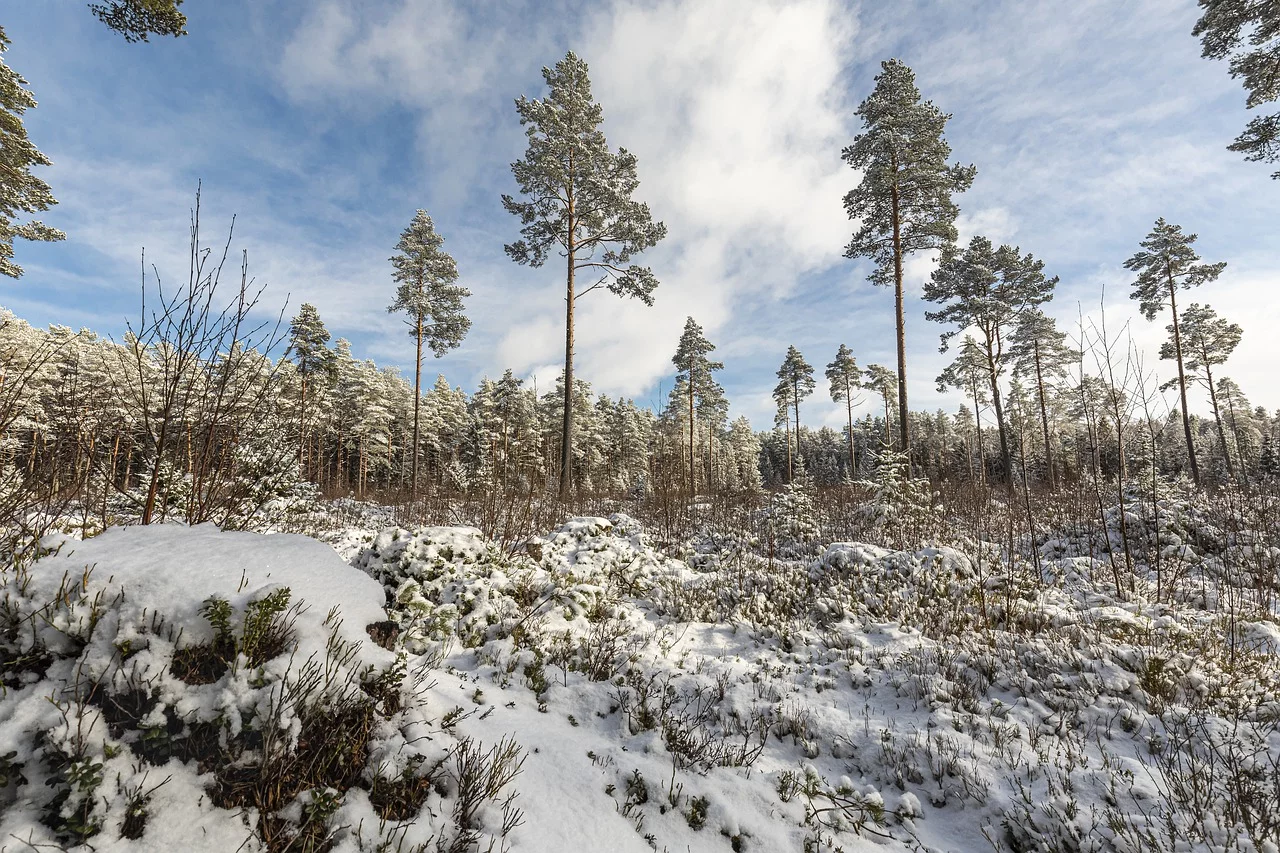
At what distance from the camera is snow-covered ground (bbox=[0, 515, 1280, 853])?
7.40 ft

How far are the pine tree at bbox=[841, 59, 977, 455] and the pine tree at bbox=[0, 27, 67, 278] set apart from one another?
2363cm

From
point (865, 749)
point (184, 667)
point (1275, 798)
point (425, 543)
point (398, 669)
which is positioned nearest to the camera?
point (184, 667)

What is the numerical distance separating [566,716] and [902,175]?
59.2ft

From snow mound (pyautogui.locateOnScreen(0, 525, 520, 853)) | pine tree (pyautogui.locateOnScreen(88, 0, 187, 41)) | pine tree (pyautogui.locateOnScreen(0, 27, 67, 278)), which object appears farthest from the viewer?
pine tree (pyautogui.locateOnScreen(0, 27, 67, 278))

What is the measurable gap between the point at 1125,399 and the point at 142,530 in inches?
433

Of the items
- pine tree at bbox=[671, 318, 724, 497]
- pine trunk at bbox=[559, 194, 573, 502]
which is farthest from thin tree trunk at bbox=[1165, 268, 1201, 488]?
pine trunk at bbox=[559, 194, 573, 502]

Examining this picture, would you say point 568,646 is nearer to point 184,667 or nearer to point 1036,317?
point 184,667

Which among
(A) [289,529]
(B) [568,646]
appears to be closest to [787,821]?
(B) [568,646]

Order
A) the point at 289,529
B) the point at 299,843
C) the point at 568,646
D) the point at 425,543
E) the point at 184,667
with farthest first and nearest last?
the point at 289,529
the point at 425,543
the point at 568,646
the point at 184,667
the point at 299,843

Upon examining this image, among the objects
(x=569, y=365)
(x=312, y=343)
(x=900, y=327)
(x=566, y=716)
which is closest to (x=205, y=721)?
(x=566, y=716)

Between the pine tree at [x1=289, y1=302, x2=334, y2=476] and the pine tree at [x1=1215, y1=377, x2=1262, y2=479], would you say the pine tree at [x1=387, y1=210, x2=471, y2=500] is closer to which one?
the pine tree at [x1=289, y1=302, x2=334, y2=476]

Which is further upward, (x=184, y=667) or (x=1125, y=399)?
(x=1125, y=399)

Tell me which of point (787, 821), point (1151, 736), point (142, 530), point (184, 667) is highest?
point (142, 530)

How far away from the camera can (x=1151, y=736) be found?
3.72m
